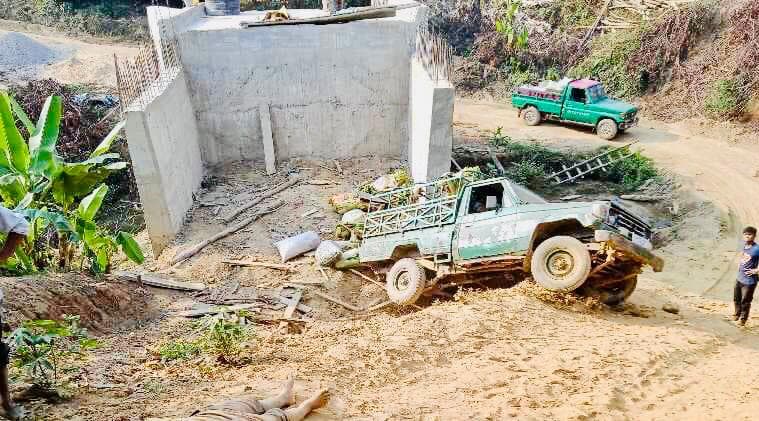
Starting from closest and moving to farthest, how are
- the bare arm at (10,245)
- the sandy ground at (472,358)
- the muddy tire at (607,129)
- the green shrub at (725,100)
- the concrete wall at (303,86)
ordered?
the bare arm at (10,245) → the sandy ground at (472,358) → the concrete wall at (303,86) → the muddy tire at (607,129) → the green shrub at (725,100)

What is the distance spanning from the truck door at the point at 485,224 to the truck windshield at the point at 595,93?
9.61 m

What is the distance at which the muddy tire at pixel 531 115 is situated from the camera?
58.7ft

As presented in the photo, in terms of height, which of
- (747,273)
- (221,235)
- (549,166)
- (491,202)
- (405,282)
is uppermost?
(491,202)

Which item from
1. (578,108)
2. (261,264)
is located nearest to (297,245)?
(261,264)

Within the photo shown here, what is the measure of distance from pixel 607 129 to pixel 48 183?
13.9 metres

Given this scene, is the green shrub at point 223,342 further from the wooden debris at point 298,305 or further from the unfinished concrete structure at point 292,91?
the unfinished concrete structure at point 292,91

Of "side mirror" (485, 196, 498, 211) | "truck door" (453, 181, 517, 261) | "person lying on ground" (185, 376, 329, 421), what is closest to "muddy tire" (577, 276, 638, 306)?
"truck door" (453, 181, 517, 261)

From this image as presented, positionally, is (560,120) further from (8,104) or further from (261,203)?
(8,104)

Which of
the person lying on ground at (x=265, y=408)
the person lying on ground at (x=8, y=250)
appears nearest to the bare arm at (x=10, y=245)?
the person lying on ground at (x=8, y=250)

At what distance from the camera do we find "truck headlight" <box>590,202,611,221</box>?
24.3ft

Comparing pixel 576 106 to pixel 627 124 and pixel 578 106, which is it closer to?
pixel 578 106

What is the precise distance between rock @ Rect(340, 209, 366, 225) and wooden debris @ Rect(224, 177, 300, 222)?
2.30 m

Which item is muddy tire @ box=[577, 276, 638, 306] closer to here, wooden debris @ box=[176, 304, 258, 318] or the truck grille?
the truck grille

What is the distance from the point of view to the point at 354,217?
11250 mm
